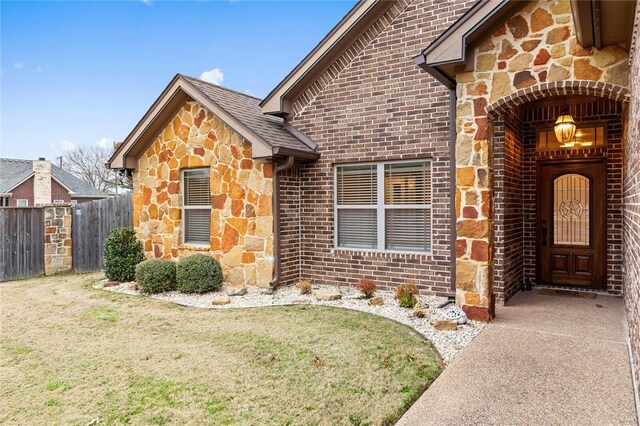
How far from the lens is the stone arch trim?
501cm

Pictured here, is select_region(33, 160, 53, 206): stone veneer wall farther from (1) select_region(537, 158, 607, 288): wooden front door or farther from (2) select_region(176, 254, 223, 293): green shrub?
(1) select_region(537, 158, 607, 288): wooden front door

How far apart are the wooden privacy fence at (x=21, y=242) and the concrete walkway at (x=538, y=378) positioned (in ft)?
36.3

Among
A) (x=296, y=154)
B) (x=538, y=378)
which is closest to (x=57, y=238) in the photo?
(x=296, y=154)

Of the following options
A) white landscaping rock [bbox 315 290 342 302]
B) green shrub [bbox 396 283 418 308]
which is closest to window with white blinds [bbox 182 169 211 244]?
white landscaping rock [bbox 315 290 342 302]

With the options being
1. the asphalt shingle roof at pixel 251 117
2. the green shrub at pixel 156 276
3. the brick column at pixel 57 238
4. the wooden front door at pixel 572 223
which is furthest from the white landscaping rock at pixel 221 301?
the brick column at pixel 57 238

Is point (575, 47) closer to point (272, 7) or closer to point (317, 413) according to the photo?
point (317, 413)

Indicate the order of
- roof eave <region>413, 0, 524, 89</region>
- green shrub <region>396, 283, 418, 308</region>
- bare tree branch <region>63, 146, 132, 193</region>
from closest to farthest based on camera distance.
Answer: roof eave <region>413, 0, 524, 89</region>
green shrub <region>396, 283, 418, 308</region>
bare tree branch <region>63, 146, 132, 193</region>

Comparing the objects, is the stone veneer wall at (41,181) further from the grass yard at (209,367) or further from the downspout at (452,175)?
the downspout at (452,175)

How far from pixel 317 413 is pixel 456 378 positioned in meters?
1.51

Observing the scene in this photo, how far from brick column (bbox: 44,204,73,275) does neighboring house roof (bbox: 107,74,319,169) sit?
2349 millimetres

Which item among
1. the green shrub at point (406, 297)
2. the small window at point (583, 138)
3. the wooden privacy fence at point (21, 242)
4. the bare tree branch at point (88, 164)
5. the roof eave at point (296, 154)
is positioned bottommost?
the green shrub at point (406, 297)

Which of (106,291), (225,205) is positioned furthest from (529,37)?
(106,291)

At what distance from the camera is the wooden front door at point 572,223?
7.70 meters

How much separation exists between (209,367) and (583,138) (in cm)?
749
